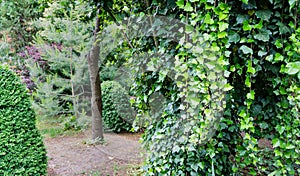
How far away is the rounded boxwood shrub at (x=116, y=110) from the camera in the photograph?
5199 mm

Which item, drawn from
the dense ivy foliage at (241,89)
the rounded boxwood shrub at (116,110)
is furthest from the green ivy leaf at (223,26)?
the rounded boxwood shrub at (116,110)

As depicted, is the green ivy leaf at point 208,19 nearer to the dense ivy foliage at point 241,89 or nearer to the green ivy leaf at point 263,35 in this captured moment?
the dense ivy foliage at point 241,89

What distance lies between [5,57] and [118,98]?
12.4ft

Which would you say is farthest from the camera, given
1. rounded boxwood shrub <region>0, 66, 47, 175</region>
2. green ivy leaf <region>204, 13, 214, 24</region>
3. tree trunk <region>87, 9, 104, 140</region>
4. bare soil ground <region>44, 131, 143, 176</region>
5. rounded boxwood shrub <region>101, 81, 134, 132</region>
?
rounded boxwood shrub <region>101, 81, 134, 132</region>

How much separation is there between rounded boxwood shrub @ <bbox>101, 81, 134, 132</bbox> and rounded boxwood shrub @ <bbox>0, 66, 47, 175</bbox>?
256 cm

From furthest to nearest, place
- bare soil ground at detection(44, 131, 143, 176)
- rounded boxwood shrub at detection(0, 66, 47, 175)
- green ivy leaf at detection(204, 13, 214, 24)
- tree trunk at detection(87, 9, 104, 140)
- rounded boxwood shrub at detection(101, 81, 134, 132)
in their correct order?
rounded boxwood shrub at detection(101, 81, 134, 132)
tree trunk at detection(87, 9, 104, 140)
bare soil ground at detection(44, 131, 143, 176)
rounded boxwood shrub at detection(0, 66, 47, 175)
green ivy leaf at detection(204, 13, 214, 24)

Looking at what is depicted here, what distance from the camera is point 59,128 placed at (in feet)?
18.4

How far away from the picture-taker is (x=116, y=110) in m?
5.21

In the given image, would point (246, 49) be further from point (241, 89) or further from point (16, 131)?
point (16, 131)

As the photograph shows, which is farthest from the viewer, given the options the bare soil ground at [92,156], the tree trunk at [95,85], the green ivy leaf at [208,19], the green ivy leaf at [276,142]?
the tree trunk at [95,85]

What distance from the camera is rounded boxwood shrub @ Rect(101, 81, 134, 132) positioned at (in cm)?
520

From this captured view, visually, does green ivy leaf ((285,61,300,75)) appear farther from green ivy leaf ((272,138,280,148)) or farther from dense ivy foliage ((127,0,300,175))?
green ivy leaf ((272,138,280,148))

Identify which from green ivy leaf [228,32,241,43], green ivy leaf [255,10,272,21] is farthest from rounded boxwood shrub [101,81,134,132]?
green ivy leaf [255,10,272,21]

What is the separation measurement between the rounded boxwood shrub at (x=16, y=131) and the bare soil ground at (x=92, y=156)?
2.30 ft
